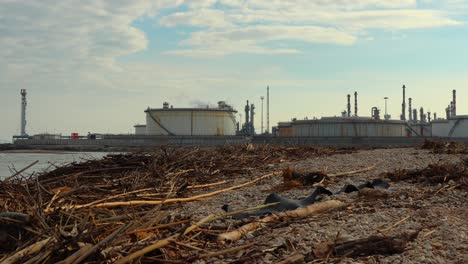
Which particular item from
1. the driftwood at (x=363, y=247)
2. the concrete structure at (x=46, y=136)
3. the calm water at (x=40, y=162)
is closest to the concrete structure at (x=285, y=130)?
the calm water at (x=40, y=162)

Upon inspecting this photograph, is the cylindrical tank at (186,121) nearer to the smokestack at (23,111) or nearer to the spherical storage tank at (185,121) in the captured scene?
the spherical storage tank at (185,121)

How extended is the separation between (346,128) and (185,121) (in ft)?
68.6

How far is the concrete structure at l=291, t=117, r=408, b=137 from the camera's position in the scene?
214 feet

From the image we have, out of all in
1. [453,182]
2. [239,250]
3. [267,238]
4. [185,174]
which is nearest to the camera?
[239,250]

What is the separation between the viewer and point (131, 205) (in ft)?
22.7

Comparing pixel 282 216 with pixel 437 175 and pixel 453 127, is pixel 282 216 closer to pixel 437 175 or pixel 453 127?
pixel 437 175

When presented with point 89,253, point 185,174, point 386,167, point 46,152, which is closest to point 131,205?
point 89,253

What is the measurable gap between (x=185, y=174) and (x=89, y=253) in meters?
7.73

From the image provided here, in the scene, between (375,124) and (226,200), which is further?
(375,124)

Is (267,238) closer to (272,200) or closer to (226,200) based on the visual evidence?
(272,200)

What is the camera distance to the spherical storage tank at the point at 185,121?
229ft

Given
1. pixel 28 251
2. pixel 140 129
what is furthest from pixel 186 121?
pixel 28 251

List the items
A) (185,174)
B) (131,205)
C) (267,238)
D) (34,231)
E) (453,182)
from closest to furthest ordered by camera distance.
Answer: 1. (34,231)
2. (267,238)
3. (131,205)
4. (453,182)
5. (185,174)

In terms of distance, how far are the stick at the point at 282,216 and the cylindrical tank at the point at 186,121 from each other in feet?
204
